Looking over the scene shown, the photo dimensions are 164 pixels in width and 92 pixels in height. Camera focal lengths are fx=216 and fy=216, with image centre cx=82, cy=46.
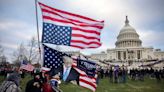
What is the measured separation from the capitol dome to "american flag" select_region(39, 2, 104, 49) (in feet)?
398

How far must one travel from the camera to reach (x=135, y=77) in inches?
1211

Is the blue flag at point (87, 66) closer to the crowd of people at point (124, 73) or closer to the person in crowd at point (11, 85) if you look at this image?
the person in crowd at point (11, 85)

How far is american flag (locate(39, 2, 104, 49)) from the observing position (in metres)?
7.84

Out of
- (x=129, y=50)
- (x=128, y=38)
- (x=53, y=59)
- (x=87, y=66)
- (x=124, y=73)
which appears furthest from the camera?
(x=128, y=38)

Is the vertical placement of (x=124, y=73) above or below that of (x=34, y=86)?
below

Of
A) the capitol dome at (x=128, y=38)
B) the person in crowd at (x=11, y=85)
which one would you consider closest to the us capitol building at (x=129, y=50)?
the capitol dome at (x=128, y=38)

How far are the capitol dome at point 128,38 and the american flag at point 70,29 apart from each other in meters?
121

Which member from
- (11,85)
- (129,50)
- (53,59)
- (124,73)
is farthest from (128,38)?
(11,85)

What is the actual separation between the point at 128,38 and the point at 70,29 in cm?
12299

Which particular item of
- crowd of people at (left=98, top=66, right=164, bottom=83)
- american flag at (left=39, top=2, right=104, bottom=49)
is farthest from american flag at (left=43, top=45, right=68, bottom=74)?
crowd of people at (left=98, top=66, right=164, bottom=83)

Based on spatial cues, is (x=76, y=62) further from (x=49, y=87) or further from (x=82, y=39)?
(x=49, y=87)

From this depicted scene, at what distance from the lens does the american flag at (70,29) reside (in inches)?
309

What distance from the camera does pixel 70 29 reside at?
27.0ft

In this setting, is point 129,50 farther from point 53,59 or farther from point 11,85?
point 11,85
